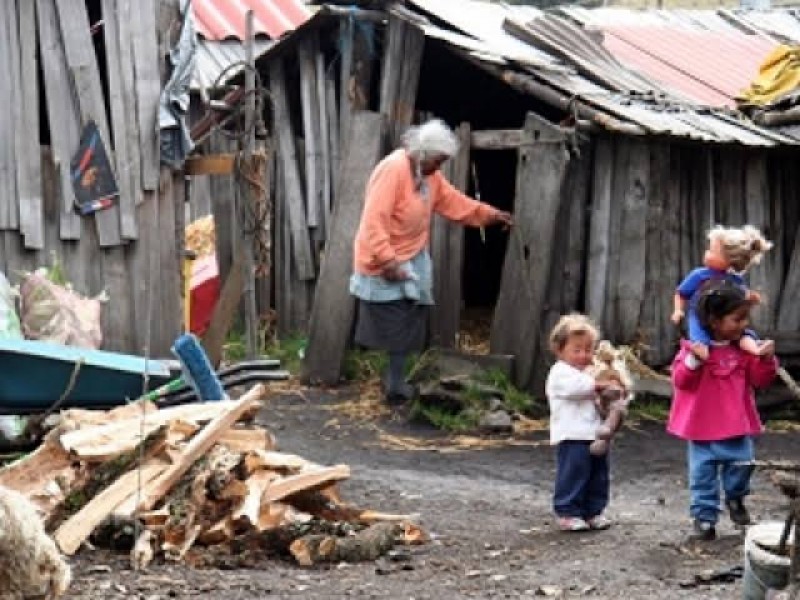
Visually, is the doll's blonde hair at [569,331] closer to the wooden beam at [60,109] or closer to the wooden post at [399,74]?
the wooden beam at [60,109]

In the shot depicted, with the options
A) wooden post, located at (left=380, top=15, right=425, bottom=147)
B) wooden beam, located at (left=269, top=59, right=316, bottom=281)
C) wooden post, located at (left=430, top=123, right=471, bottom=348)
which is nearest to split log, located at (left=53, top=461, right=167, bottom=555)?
wooden post, located at (left=430, top=123, right=471, bottom=348)

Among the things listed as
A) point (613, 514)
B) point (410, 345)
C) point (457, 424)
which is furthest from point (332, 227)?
point (613, 514)

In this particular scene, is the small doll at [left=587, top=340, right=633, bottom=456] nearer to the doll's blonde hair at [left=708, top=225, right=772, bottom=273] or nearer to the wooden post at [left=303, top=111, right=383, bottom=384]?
the doll's blonde hair at [left=708, top=225, right=772, bottom=273]

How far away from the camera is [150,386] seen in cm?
875

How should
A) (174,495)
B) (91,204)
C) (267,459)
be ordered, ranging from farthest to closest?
(91,204), (267,459), (174,495)

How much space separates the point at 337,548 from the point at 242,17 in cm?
1181

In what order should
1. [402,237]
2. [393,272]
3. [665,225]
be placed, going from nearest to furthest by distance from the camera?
[393,272] → [402,237] → [665,225]

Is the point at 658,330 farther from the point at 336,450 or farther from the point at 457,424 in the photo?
the point at 336,450

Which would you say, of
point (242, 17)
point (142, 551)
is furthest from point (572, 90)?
point (242, 17)

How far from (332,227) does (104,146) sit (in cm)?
306

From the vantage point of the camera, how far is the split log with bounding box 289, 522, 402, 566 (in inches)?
278

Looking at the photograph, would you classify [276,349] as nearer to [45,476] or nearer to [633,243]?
[633,243]

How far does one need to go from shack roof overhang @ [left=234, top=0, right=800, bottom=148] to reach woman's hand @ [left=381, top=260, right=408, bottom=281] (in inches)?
65.2

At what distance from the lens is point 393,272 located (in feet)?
37.6
